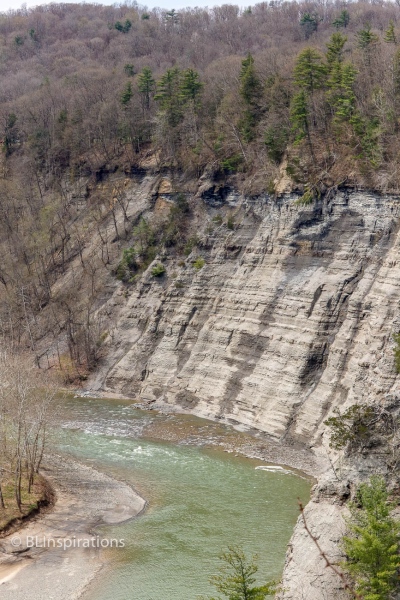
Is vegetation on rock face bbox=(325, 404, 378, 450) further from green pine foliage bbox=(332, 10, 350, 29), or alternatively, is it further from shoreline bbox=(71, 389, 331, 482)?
green pine foliage bbox=(332, 10, 350, 29)

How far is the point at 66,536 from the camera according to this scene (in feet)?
90.3

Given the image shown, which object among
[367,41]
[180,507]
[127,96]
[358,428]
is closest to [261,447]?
[180,507]

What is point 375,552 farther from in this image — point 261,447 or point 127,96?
point 127,96

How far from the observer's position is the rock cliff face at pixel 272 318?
3878 cm

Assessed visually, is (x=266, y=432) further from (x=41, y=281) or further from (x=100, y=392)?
(x=41, y=281)

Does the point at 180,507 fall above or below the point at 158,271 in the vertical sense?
below

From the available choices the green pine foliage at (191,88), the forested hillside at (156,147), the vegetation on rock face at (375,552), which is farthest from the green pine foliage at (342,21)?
the vegetation on rock face at (375,552)

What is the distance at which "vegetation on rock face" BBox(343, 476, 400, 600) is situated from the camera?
643 inches

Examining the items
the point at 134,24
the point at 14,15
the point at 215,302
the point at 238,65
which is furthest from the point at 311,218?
the point at 14,15

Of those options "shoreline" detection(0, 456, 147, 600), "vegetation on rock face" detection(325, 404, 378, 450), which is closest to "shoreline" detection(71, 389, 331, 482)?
"shoreline" detection(0, 456, 147, 600)

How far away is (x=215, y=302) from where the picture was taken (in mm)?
50188

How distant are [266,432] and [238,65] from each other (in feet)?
156

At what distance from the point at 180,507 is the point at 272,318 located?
17.8 m

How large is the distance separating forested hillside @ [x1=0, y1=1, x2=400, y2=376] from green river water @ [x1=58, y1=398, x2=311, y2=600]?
15.7 m
